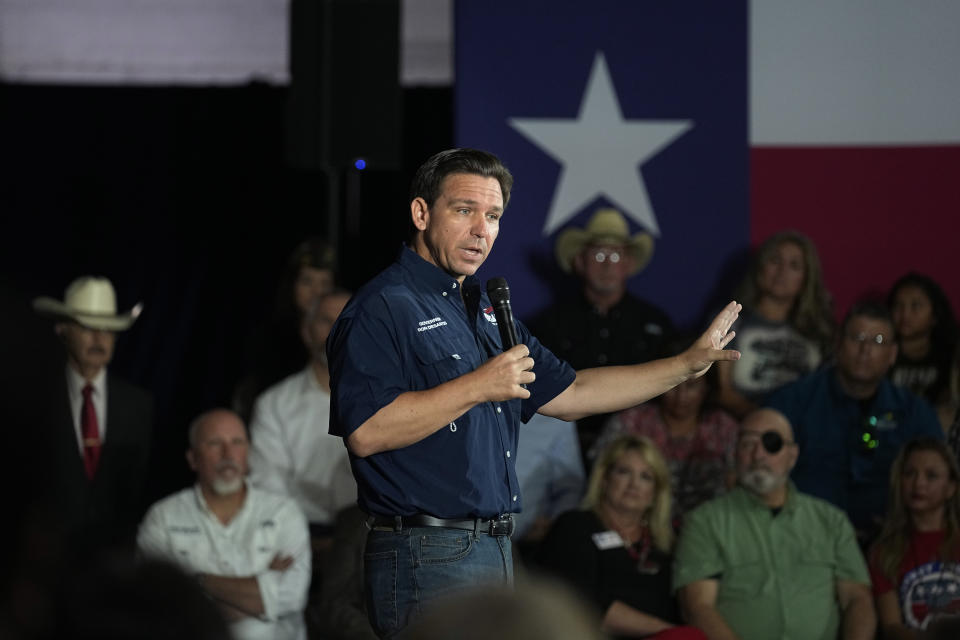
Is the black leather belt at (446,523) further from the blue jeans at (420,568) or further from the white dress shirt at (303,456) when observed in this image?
the white dress shirt at (303,456)

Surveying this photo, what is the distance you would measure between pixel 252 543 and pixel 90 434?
36.1 inches

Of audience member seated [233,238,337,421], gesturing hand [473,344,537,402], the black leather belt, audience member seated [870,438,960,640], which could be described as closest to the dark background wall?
audience member seated [233,238,337,421]

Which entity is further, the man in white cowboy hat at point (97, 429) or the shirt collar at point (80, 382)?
the shirt collar at point (80, 382)

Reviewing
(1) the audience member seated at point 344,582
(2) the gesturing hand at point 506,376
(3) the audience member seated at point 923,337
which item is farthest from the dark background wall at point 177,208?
(2) the gesturing hand at point 506,376

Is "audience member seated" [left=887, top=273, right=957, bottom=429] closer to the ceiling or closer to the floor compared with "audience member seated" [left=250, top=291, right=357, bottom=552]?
closer to the ceiling

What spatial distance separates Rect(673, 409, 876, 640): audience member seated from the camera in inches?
192

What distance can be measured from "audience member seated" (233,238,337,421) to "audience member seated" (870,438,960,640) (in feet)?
8.45

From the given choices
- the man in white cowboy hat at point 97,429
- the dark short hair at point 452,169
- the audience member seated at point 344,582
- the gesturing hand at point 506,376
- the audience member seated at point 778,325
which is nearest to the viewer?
the gesturing hand at point 506,376

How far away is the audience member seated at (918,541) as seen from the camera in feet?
16.0

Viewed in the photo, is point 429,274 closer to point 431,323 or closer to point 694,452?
point 431,323

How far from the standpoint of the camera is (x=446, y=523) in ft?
9.25

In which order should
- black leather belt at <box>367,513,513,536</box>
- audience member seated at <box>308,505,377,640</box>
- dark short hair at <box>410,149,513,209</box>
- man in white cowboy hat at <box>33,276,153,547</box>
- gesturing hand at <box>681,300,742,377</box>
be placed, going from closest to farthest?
black leather belt at <box>367,513,513,536</box> < dark short hair at <box>410,149,513,209</box> < gesturing hand at <box>681,300,742,377</box> < audience member seated at <box>308,505,377,640</box> < man in white cowboy hat at <box>33,276,153,547</box>

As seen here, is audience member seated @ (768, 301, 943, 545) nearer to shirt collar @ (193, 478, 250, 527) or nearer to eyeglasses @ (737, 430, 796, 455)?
eyeglasses @ (737, 430, 796, 455)

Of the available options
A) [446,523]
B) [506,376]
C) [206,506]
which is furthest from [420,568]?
[206,506]
